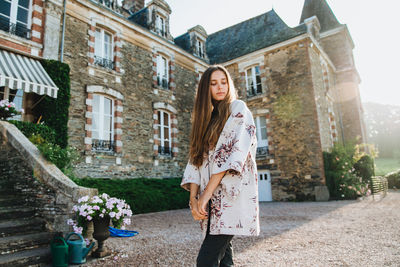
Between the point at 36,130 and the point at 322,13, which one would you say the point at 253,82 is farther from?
the point at 36,130

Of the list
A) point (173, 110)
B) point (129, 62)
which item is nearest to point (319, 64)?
point (173, 110)

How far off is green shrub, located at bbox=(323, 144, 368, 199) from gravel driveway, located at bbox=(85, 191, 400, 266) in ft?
15.8

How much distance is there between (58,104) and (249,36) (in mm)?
→ 10973

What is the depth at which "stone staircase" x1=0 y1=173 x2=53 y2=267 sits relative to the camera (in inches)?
120

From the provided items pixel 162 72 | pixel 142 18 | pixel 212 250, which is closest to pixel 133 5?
pixel 142 18

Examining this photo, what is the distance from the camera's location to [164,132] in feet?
36.1

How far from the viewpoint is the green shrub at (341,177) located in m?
10.3

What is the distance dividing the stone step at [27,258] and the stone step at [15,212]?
0.75 m

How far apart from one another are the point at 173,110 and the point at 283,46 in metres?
6.17

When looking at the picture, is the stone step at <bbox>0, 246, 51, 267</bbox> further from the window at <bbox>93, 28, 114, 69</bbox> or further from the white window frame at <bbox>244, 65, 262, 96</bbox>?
the white window frame at <bbox>244, 65, 262, 96</bbox>

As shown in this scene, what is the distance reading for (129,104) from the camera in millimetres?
9633

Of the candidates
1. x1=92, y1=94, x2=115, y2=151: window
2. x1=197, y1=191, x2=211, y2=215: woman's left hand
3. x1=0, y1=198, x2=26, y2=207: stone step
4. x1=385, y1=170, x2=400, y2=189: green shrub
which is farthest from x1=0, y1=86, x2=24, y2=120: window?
x1=385, y1=170, x2=400, y2=189: green shrub

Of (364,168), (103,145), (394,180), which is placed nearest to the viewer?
(103,145)

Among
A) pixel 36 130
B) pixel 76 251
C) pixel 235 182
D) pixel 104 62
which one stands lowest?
pixel 76 251
